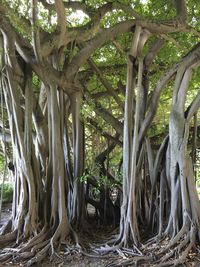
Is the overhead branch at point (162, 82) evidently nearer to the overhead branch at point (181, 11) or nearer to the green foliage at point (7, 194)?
the overhead branch at point (181, 11)

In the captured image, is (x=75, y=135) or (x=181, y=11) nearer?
(x=181, y=11)

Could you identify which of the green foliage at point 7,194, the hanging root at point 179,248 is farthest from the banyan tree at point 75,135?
the green foliage at point 7,194

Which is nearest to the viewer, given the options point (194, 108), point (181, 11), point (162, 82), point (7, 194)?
point (194, 108)

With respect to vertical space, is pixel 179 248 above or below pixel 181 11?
below

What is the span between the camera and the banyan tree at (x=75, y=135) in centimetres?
352

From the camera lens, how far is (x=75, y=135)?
4.52 meters

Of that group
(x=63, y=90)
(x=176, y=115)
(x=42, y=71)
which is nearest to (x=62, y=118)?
(x=63, y=90)

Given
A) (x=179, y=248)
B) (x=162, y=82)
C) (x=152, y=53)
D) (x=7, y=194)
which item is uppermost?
(x=152, y=53)

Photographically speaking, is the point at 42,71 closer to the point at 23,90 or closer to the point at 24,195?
the point at 23,90

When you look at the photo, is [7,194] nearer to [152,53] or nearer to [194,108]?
[152,53]

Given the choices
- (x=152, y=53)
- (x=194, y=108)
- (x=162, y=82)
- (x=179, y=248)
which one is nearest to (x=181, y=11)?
(x=152, y=53)

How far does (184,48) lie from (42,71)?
7.39 ft

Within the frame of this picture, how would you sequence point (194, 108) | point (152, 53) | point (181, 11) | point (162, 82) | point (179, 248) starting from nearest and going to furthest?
point (179, 248)
point (194, 108)
point (181, 11)
point (162, 82)
point (152, 53)

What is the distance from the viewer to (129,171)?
3908 millimetres
